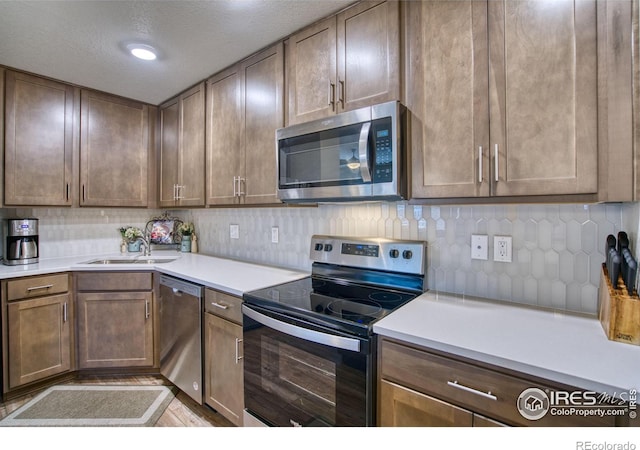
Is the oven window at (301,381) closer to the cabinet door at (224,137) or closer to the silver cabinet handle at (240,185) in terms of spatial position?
the silver cabinet handle at (240,185)

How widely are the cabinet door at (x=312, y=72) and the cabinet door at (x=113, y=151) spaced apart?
1773mm

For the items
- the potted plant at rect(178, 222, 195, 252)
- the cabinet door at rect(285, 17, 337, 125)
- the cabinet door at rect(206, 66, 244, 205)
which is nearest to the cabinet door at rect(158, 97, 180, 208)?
the potted plant at rect(178, 222, 195, 252)

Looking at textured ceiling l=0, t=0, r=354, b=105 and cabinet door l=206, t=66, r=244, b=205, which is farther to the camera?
cabinet door l=206, t=66, r=244, b=205

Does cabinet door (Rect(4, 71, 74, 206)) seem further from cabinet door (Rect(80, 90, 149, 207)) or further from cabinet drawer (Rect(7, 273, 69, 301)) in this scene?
cabinet drawer (Rect(7, 273, 69, 301))

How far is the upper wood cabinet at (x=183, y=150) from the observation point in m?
2.48

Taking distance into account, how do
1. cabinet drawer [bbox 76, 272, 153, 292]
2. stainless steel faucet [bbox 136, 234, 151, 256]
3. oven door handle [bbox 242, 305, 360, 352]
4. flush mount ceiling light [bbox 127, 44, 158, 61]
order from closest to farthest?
oven door handle [bbox 242, 305, 360, 352]
flush mount ceiling light [bbox 127, 44, 158, 61]
cabinet drawer [bbox 76, 272, 153, 292]
stainless steel faucet [bbox 136, 234, 151, 256]

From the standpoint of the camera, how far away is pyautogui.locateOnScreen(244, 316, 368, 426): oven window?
1173mm

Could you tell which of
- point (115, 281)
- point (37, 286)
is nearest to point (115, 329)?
point (115, 281)

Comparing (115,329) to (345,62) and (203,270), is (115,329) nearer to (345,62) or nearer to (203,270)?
(203,270)

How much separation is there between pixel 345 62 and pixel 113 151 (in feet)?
7.33

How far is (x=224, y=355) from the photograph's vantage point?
5.82 ft

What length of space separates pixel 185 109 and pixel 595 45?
2626mm

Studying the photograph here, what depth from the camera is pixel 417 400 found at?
3.43ft

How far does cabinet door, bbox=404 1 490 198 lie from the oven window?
0.79 meters
